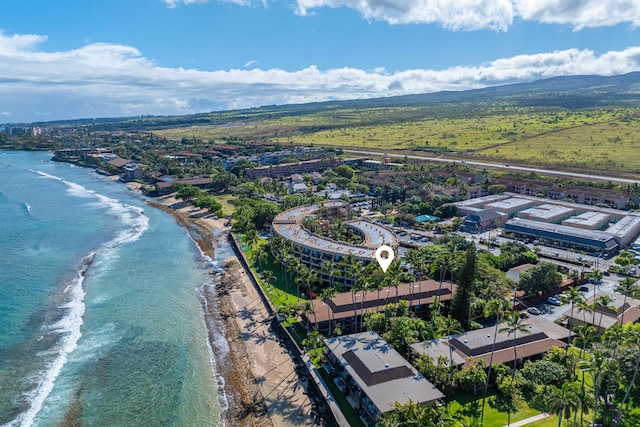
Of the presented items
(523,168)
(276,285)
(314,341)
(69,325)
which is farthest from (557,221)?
(69,325)

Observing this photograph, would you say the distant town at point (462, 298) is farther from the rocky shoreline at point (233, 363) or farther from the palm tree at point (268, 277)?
the rocky shoreline at point (233, 363)

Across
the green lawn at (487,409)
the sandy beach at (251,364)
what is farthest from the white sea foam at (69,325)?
the green lawn at (487,409)

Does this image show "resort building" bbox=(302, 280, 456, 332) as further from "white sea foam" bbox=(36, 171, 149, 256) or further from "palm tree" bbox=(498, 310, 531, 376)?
"white sea foam" bbox=(36, 171, 149, 256)

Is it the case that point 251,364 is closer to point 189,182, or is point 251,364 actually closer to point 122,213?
point 122,213

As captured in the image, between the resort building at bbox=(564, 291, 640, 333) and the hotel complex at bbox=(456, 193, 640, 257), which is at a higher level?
the hotel complex at bbox=(456, 193, 640, 257)

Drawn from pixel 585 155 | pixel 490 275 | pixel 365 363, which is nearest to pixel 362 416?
pixel 365 363

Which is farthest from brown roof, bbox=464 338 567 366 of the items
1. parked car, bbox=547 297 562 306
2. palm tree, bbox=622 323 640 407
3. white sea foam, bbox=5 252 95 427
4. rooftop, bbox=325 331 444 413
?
white sea foam, bbox=5 252 95 427
